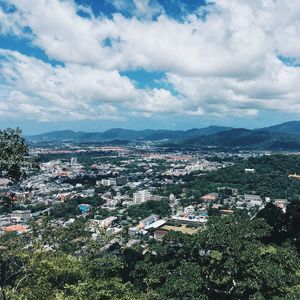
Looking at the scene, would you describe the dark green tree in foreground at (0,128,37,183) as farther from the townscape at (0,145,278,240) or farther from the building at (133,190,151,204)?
the building at (133,190,151,204)

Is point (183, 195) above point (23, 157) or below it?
below

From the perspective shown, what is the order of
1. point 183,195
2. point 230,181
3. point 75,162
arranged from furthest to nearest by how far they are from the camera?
1. point 75,162
2. point 230,181
3. point 183,195

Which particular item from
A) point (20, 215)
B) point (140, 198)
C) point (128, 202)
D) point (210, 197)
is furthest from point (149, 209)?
point (20, 215)

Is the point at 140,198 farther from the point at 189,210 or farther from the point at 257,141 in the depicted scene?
the point at 257,141

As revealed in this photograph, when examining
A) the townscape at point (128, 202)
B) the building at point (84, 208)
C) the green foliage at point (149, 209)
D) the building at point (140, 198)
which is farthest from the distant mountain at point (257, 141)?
the building at point (84, 208)

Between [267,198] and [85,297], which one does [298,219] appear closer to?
[85,297]

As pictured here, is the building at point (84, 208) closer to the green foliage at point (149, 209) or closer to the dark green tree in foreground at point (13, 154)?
the green foliage at point (149, 209)

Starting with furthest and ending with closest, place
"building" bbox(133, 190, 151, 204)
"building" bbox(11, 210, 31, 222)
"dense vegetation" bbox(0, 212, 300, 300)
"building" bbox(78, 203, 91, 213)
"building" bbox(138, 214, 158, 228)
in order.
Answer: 1. "building" bbox(133, 190, 151, 204)
2. "building" bbox(78, 203, 91, 213)
3. "building" bbox(11, 210, 31, 222)
4. "building" bbox(138, 214, 158, 228)
5. "dense vegetation" bbox(0, 212, 300, 300)

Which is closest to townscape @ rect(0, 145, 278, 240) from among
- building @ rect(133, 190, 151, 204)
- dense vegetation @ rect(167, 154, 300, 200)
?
building @ rect(133, 190, 151, 204)

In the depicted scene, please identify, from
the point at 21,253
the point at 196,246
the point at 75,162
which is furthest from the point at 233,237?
the point at 75,162
